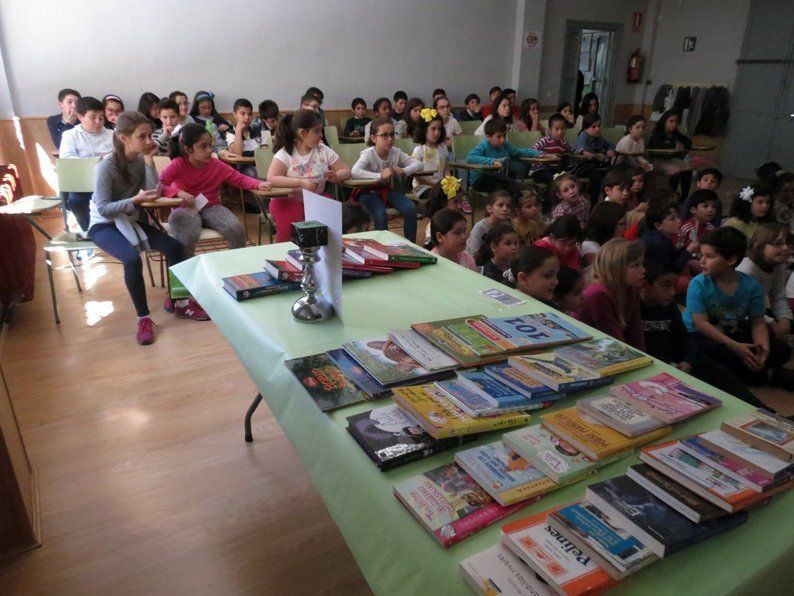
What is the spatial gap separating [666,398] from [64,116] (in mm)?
6151

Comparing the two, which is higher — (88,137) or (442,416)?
(88,137)

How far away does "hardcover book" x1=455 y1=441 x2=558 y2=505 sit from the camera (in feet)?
2.67

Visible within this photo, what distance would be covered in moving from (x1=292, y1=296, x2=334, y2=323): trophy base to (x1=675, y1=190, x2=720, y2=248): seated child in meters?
3.14

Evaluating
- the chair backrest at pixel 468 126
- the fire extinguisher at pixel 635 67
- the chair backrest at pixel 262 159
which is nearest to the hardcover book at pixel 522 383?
the chair backrest at pixel 262 159

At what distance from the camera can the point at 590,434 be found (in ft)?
3.06

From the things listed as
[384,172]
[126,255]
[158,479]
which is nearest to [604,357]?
[158,479]

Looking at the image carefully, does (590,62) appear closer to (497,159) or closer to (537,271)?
(497,159)

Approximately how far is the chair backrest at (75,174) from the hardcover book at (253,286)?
2163 millimetres

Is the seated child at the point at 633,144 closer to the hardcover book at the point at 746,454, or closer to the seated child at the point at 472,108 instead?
the seated child at the point at 472,108

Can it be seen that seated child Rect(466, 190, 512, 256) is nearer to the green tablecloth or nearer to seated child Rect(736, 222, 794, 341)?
seated child Rect(736, 222, 794, 341)

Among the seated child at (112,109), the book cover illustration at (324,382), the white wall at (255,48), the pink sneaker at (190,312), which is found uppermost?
the white wall at (255,48)

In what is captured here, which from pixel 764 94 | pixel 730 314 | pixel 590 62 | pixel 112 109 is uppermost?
pixel 590 62

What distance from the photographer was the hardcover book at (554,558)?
2.14 feet

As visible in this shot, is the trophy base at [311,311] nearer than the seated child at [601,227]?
Yes
